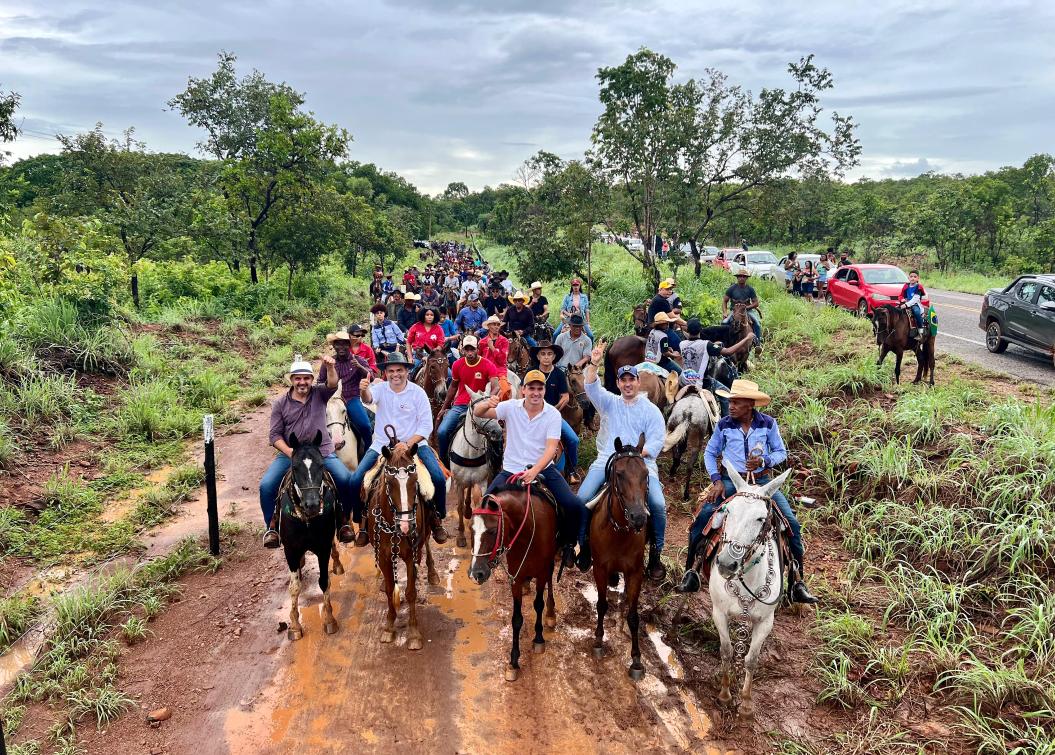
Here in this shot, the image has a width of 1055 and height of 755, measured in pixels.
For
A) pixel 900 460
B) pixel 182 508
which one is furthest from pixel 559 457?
pixel 182 508

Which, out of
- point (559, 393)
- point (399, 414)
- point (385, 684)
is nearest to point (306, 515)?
point (399, 414)

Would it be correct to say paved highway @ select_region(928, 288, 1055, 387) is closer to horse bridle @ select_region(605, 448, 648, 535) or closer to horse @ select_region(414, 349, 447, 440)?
horse bridle @ select_region(605, 448, 648, 535)

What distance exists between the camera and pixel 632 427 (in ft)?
18.5

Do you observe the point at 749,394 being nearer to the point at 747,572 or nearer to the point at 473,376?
the point at 747,572

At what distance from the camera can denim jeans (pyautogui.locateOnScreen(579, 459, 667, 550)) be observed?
5.47 metres

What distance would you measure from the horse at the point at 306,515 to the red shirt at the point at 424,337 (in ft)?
15.8

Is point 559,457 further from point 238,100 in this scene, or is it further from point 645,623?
point 238,100

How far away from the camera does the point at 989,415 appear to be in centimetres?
754

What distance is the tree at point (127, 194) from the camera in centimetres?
1841

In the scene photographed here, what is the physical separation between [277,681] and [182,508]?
4274mm

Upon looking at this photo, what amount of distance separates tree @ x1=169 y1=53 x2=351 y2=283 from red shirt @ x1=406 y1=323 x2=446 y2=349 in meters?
14.3

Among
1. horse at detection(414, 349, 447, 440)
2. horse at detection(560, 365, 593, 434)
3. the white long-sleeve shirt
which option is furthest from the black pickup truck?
horse at detection(414, 349, 447, 440)

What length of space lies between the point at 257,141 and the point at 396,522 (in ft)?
72.6

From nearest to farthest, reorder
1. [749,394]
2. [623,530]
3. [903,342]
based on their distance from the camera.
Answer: [623,530] < [749,394] < [903,342]
